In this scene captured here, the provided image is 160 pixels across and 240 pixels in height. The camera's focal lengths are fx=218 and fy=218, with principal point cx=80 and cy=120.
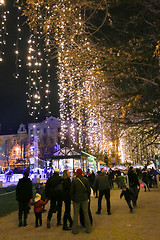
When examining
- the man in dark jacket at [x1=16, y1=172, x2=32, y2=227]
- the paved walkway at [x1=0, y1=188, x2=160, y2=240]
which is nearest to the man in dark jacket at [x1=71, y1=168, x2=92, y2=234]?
the paved walkway at [x1=0, y1=188, x2=160, y2=240]

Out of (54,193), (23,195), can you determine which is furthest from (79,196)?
(23,195)

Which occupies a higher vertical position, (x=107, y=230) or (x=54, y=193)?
(x=54, y=193)

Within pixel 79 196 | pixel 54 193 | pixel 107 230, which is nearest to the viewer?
pixel 107 230

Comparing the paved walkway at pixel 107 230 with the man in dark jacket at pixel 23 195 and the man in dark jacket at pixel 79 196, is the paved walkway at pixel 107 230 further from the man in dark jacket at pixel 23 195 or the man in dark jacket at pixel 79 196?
the man in dark jacket at pixel 23 195

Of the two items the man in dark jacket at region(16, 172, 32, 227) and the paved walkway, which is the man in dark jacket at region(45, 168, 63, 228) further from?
the man in dark jacket at region(16, 172, 32, 227)

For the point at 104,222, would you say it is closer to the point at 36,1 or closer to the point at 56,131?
the point at 36,1

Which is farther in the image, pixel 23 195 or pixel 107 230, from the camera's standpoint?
pixel 23 195

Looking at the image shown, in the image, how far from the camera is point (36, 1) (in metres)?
8.64

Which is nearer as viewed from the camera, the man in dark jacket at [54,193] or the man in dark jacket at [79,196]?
the man in dark jacket at [79,196]

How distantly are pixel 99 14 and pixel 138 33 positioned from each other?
2.37 meters

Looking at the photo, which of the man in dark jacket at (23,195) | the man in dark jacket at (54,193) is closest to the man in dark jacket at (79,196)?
the man in dark jacket at (54,193)

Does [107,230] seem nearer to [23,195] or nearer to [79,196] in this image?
[79,196]

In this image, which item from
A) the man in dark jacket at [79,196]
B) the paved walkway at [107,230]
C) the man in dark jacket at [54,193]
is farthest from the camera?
the man in dark jacket at [54,193]

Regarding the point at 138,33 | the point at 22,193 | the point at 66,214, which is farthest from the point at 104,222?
the point at 138,33
